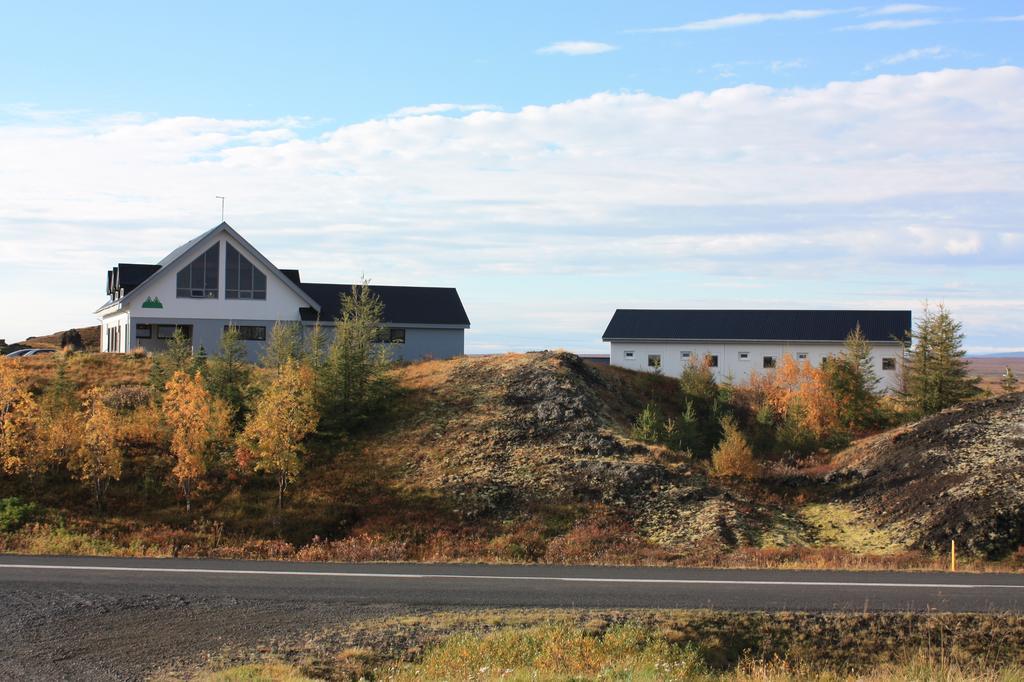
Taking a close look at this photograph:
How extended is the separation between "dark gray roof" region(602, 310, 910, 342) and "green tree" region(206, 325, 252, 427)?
3909 cm

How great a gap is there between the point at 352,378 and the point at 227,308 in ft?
62.2

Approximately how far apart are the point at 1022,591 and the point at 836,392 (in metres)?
26.7

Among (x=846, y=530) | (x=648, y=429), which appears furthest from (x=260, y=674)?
(x=648, y=429)

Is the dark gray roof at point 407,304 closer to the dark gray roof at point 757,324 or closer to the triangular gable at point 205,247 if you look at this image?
the triangular gable at point 205,247

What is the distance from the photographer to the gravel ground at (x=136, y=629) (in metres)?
12.5

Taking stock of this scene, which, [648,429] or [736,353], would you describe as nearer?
[648,429]

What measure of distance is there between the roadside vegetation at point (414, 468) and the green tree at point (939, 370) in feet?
0.31

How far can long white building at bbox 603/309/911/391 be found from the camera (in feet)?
218

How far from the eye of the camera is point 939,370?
4169 centimetres

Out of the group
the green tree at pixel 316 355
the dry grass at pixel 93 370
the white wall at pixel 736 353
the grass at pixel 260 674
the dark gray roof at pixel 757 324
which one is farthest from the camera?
the dark gray roof at pixel 757 324

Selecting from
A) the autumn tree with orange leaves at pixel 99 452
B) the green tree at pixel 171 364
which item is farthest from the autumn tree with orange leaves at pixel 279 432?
the green tree at pixel 171 364

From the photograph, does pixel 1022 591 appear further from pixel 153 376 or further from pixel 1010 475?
pixel 153 376

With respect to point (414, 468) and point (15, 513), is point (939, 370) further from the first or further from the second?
point (15, 513)

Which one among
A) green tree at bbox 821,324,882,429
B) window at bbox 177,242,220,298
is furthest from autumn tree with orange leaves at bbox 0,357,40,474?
green tree at bbox 821,324,882,429
